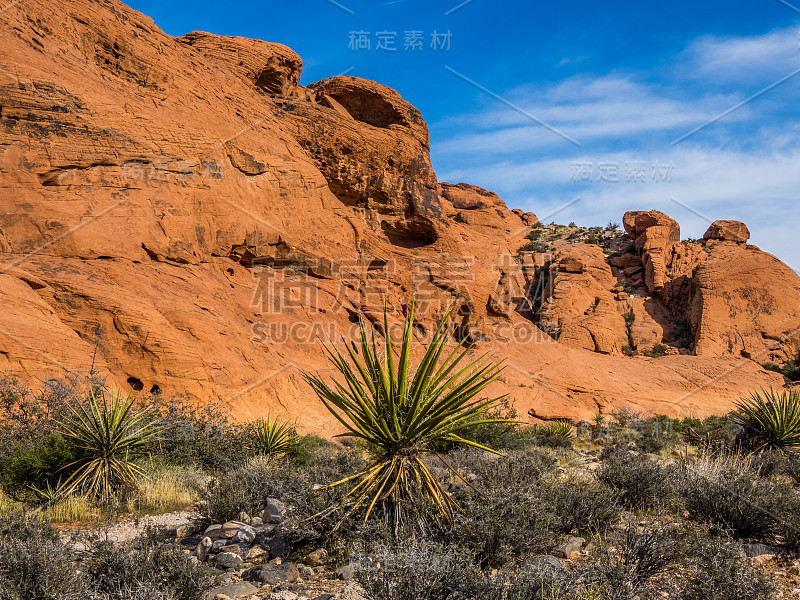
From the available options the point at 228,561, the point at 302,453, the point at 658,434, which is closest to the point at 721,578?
the point at 228,561

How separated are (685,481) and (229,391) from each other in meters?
11.7

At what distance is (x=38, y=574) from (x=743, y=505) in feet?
22.3

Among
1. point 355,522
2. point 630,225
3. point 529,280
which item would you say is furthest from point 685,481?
point 630,225

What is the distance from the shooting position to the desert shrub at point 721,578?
131 inches

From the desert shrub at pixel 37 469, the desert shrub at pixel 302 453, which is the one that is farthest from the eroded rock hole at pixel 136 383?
the desert shrub at pixel 37 469

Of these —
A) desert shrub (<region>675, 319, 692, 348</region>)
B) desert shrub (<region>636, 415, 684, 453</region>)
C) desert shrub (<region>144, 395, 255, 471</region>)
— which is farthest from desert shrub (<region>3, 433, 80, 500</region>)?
desert shrub (<region>675, 319, 692, 348</region>)

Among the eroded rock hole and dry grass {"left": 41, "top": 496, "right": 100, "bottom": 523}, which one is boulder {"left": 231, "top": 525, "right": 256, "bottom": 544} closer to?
dry grass {"left": 41, "top": 496, "right": 100, "bottom": 523}

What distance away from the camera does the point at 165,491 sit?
24.4 ft

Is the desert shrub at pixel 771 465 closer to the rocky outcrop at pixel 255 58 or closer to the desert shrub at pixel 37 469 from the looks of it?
the desert shrub at pixel 37 469

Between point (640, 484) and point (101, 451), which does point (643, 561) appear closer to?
point (640, 484)

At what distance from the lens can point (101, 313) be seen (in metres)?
12.9

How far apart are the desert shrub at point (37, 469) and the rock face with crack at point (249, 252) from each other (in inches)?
174

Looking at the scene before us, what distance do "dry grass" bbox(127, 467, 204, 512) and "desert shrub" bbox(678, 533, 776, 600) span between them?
5905 mm

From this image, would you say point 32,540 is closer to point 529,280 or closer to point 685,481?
point 685,481
